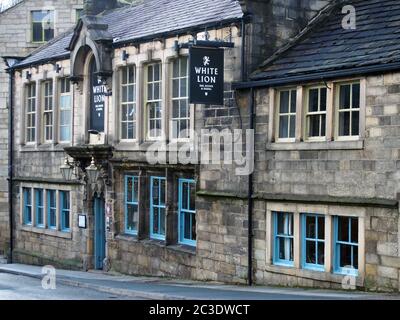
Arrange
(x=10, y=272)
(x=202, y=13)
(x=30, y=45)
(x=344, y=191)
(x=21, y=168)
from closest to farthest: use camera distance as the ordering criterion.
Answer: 1. (x=344, y=191)
2. (x=202, y=13)
3. (x=10, y=272)
4. (x=21, y=168)
5. (x=30, y=45)

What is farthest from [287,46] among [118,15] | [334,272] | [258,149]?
[118,15]

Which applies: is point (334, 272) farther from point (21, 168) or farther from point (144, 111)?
point (21, 168)

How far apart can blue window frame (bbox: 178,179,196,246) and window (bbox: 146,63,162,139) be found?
1.83m

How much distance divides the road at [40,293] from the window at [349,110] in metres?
5.75

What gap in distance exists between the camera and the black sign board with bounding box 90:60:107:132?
24.6 meters

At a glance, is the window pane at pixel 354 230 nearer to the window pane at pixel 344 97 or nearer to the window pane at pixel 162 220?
the window pane at pixel 344 97

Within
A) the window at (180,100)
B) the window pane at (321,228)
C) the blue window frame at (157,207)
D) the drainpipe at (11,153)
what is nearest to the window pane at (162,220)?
the blue window frame at (157,207)

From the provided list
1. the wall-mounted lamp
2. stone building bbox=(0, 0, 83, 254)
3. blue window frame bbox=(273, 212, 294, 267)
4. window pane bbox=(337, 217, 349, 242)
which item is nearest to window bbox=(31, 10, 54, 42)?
stone building bbox=(0, 0, 83, 254)

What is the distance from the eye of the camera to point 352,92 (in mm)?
16344

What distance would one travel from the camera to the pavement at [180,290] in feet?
49.3

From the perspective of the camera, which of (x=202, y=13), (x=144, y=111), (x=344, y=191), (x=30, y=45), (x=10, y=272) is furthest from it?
(x=30, y=45)

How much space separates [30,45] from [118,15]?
9.56 metres

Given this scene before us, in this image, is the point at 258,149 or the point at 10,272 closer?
the point at 258,149

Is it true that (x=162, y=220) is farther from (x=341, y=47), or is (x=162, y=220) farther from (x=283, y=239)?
(x=341, y=47)
